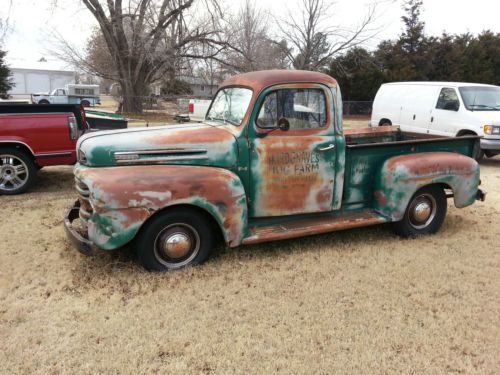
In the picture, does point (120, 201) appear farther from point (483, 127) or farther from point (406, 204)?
point (483, 127)

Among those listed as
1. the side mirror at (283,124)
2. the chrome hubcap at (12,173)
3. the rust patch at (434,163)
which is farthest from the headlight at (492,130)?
the chrome hubcap at (12,173)

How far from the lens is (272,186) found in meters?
4.25

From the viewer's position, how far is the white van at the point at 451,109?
9.66 metres

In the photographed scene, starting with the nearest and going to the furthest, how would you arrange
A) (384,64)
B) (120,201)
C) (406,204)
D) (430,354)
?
(430,354) < (120,201) < (406,204) < (384,64)

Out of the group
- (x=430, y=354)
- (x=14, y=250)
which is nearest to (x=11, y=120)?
(x=14, y=250)

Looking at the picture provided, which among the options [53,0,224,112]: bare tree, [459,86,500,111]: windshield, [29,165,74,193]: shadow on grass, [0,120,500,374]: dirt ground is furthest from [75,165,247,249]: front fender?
[53,0,224,112]: bare tree

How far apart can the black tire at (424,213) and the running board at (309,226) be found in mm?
425

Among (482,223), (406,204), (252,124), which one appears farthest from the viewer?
(482,223)

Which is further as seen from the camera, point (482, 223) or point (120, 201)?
point (482, 223)

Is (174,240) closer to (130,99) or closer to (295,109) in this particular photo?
(295,109)

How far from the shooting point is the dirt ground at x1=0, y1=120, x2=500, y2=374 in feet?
9.20

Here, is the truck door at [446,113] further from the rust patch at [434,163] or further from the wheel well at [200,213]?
the wheel well at [200,213]

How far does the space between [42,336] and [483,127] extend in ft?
32.5

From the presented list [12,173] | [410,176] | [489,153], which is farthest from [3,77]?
[410,176]
